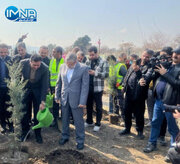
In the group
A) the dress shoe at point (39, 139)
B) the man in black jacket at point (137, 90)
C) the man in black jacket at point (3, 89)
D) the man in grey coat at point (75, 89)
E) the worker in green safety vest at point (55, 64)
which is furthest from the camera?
the worker in green safety vest at point (55, 64)

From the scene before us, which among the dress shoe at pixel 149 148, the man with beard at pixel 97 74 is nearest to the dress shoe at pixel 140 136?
the dress shoe at pixel 149 148

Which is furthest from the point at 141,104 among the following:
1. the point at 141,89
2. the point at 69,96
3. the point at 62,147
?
the point at 62,147

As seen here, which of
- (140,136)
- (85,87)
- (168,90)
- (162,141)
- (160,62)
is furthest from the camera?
(140,136)

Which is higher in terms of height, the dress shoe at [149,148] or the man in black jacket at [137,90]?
the man in black jacket at [137,90]

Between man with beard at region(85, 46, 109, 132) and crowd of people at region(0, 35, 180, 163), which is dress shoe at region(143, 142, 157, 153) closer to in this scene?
crowd of people at region(0, 35, 180, 163)

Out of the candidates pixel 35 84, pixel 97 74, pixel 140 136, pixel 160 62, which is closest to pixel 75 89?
pixel 35 84

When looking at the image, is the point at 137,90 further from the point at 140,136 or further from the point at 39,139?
the point at 39,139

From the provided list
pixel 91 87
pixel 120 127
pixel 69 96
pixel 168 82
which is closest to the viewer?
pixel 168 82

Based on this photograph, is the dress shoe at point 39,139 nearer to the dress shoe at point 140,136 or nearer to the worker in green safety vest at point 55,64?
the worker in green safety vest at point 55,64

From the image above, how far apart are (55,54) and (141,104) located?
260 centimetres

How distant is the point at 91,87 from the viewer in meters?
5.32

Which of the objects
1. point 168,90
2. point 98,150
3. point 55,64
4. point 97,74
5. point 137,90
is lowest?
point 98,150

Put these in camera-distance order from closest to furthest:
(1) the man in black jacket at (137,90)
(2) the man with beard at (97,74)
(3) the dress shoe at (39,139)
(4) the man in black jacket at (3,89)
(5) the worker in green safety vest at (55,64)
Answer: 1. (3) the dress shoe at (39,139)
2. (1) the man in black jacket at (137,90)
3. (4) the man in black jacket at (3,89)
4. (2) the man with beard at (97,74)
5. (5) the worker in green safety vest at (55,64)

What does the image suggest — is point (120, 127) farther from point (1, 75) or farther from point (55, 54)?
point (1, 75)
